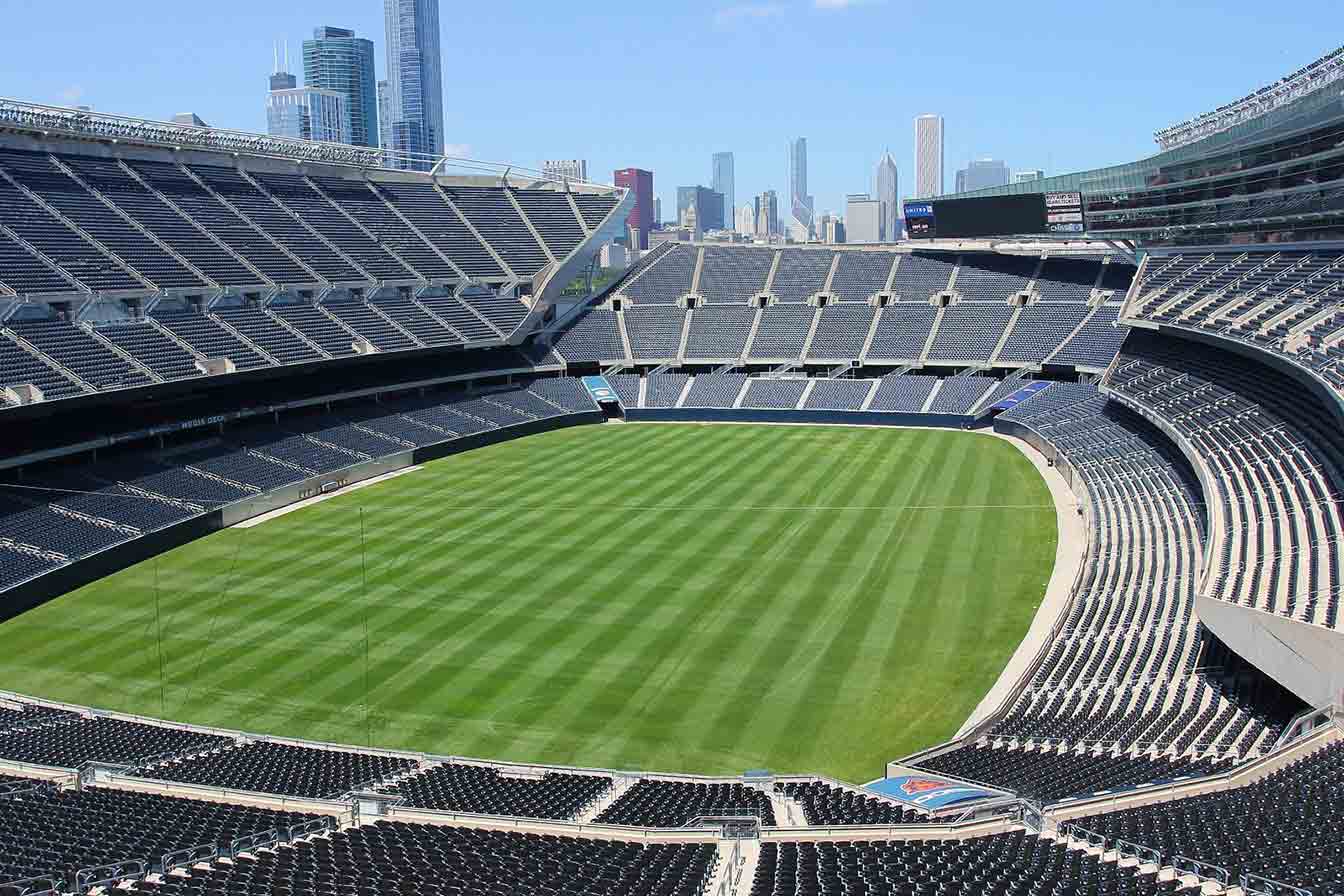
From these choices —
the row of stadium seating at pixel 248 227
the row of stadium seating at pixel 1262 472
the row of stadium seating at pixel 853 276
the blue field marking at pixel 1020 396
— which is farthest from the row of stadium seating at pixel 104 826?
the row of stadium seating at pixel 853 276

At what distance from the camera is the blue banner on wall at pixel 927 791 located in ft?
62.0

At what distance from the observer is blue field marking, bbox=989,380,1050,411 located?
65700 mm

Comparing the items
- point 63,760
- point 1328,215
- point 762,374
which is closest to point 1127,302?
point 1328,215

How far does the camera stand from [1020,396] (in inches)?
2616

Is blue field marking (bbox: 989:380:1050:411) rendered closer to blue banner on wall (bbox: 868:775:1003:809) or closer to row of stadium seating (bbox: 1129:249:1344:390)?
row of stadium seating (bbox: 1129:249:1344:390)

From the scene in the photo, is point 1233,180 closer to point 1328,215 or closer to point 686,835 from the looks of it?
point 1328,215

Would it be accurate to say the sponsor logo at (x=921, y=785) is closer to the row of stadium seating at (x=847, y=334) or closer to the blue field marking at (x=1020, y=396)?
the blue field marking at (x=1020, y=396)

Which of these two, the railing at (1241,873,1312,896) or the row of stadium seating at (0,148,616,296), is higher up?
the row of stadium seating at (0,148,616,296)

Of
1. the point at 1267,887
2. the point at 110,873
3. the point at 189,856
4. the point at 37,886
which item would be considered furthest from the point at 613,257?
the point at 1267,887

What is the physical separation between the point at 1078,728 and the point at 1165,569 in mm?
10478

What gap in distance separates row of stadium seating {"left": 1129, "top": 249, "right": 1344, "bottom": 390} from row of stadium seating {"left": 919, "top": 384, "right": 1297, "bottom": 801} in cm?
567

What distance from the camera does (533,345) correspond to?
7781 cm

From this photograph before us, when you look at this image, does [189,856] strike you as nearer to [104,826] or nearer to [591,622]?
[104,826]

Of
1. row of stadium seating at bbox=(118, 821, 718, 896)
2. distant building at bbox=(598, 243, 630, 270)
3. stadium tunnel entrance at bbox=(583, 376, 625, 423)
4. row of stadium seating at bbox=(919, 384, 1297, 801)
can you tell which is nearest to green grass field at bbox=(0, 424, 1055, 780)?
row of stadium seating at bbox=(919, 384, 1297, 801)
